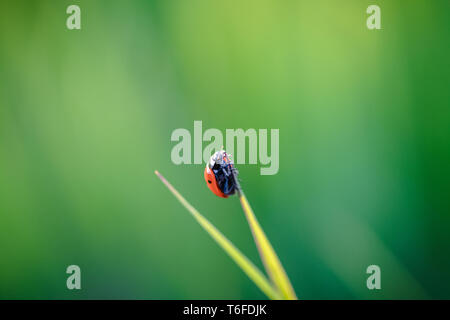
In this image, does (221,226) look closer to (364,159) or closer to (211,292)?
(211,292)

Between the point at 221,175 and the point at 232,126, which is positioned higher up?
the point at 232,126

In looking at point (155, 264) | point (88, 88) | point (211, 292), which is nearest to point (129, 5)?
point (88, 88)

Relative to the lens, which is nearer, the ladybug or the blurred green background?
the ladybug

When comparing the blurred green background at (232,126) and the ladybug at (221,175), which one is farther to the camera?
the blurred green background at (232,126)

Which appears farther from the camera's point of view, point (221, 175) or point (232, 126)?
point (232, 126)
